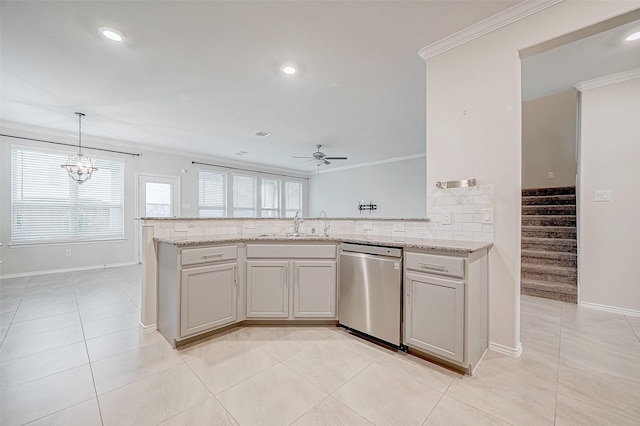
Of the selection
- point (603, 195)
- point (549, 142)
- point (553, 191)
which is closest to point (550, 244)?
point (603, 195)

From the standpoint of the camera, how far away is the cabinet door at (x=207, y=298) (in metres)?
2.21

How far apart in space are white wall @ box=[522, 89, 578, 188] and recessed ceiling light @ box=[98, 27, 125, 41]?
671cm

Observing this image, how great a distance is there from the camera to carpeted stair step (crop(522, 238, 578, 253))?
3.70m

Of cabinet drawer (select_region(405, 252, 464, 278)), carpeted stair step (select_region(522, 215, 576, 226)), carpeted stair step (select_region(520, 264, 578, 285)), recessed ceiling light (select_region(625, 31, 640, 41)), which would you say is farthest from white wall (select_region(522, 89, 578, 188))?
cabinet drawer (select_region(405, 252, 464, 278))

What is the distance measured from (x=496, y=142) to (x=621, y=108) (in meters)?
2.19

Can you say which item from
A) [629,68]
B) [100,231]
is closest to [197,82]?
[100,231]

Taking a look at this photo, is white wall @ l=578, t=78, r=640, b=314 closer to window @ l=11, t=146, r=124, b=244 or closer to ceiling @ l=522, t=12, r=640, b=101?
ceiling @ l=522, t=12, r=640, b=101

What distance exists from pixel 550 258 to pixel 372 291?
3157 mm

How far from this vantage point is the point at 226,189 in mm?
7762

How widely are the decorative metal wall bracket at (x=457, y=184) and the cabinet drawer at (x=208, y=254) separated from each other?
199 cm

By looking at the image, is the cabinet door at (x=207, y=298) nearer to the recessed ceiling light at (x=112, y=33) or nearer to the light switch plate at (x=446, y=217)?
the light switch plate at (x=446, y=217)

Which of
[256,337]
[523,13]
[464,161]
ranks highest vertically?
[523,13]

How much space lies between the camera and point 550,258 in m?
3.75

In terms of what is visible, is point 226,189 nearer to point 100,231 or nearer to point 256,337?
point 100,231
